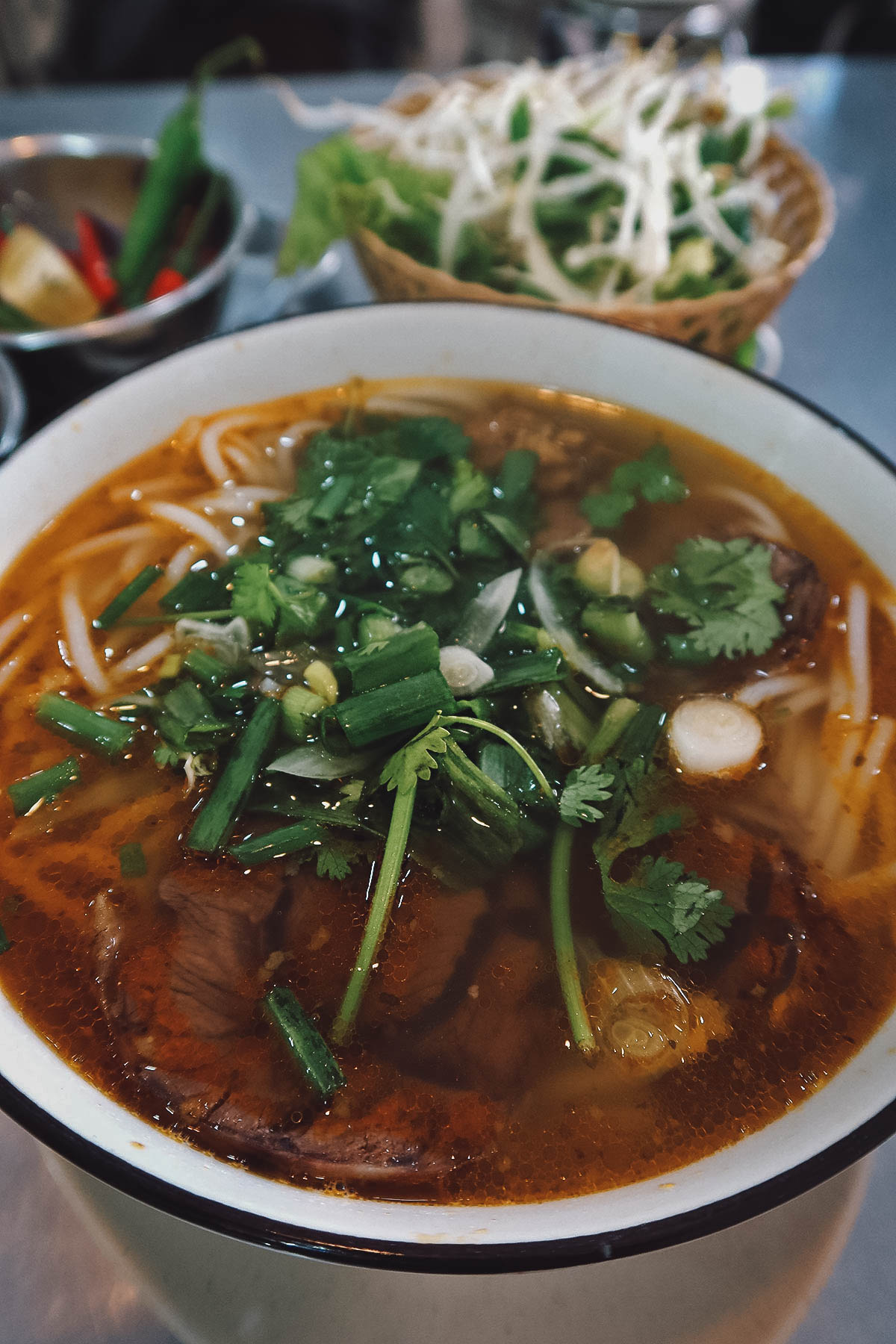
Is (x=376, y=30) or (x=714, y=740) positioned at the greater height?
(x=376, y=30)

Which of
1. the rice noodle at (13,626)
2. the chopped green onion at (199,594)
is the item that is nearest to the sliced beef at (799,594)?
the chopped green onion at (199,594)

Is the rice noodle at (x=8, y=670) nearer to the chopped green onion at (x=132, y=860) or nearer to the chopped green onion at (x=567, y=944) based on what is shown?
the chopped green onion at (x=132, y=860)

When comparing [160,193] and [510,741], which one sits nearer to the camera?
[510,741]

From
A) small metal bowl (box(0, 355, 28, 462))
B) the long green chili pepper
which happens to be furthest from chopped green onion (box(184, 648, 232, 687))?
the long green chili pepper

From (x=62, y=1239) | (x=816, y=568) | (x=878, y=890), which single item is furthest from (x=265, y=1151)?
(x=816, y=568)

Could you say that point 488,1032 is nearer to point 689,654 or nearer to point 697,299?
point 689,654

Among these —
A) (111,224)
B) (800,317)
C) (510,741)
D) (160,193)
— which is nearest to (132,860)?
(510,741)

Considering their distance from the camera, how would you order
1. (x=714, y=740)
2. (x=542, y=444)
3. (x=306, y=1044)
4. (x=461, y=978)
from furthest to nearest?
(x=542, y=444), (x=714, y=740), (x=461, y=978), (x=306, y=1044)
